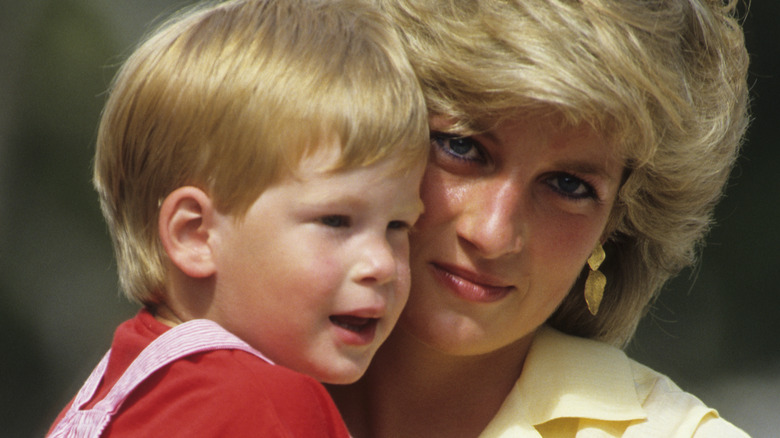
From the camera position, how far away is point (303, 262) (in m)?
1.79

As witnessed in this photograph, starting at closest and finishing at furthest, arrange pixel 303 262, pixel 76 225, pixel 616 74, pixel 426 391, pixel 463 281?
pixel 303 262
pixel 616 74
pixel 463 281
pixel 426 391
pixel 76 225

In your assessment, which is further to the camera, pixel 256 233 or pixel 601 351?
pixel 601 351

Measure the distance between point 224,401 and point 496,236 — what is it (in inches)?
26.0

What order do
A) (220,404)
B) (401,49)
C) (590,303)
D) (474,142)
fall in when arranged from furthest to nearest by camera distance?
(590,303)
(474,142)
(401,49)
(220,404)

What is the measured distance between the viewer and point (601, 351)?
2.45 m

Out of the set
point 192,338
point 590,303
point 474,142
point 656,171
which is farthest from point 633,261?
point 192,338

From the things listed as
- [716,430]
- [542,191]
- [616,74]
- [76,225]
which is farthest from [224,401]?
[76,225]

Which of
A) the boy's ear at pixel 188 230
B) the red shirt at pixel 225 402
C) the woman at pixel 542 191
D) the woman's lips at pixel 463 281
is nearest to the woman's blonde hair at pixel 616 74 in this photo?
the woman at pixel 542 191

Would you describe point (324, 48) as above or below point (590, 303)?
above

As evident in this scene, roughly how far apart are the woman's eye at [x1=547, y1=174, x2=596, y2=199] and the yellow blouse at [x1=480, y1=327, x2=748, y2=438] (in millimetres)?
389

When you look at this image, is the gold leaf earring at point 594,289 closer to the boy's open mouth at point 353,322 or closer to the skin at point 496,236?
the skin at point 496,236

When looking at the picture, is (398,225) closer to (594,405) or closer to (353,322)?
(353,322)

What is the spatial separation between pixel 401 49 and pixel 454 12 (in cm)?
20

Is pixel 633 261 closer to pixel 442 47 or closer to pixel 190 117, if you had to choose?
pixel 442 47
